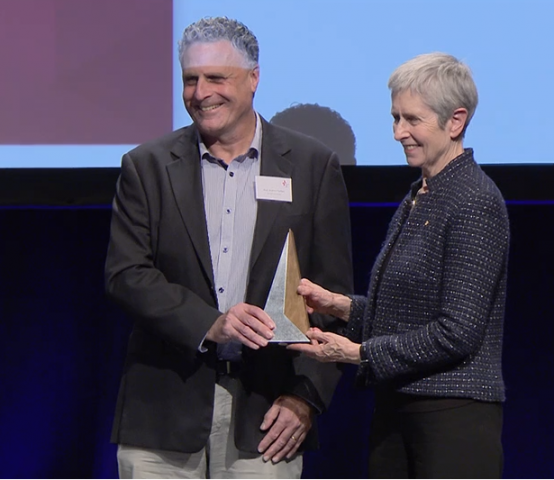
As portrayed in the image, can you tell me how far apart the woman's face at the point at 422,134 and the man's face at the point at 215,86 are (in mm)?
423

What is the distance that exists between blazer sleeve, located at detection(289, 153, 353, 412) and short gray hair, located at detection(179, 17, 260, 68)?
12.9 inches

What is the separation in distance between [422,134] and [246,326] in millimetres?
542

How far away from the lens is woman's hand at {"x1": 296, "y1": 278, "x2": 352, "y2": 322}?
80.3 inches

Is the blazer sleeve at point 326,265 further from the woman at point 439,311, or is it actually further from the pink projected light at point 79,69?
the pink projected light at point 79,69

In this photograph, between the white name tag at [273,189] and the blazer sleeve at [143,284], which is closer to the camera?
the blazer sleeve at [143,284]

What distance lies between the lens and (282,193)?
2135 mm

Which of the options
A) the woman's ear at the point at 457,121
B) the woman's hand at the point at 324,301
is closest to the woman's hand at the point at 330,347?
the woman's hand at the point at 324,301

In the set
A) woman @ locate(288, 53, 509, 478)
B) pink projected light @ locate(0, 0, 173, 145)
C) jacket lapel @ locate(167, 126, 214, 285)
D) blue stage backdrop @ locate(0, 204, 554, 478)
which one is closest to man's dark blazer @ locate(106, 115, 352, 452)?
jacket lapel @ locate(167, 126, 214, 285)

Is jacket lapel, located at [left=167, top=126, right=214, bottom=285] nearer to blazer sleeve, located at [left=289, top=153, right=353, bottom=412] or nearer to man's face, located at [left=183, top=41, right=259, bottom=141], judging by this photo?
man's face, located at [left=183, top=41, right=259, bottom=141]

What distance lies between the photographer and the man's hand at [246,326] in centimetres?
190

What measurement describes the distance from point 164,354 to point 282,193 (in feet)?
1.53

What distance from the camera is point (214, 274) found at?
2102 mm

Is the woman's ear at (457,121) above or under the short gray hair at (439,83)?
under

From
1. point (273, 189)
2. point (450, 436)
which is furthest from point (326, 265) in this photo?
point (450, 436)
